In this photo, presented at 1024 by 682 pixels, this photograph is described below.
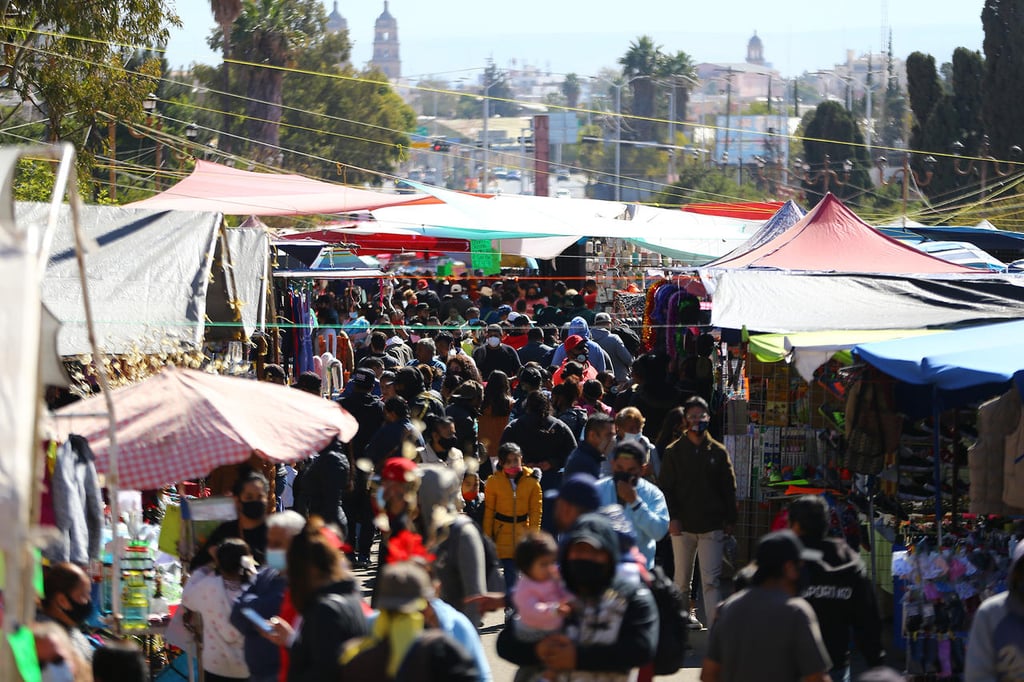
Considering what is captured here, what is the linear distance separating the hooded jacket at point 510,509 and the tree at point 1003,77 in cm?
4595

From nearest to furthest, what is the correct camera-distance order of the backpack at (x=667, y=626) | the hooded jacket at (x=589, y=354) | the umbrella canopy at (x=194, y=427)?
the backpack at (x=667, y=626)
the umbrella canopy at (x=194, y=427)
the hooded jacket at (x=589, y=354)

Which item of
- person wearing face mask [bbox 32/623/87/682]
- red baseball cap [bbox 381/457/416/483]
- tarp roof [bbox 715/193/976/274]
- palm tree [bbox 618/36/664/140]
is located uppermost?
palm tree [bbox 618/36/664/140]

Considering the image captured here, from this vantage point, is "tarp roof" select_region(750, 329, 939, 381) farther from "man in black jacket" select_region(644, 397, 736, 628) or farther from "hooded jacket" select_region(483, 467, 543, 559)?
"hooded jacket" select_region(483, 467, 543, 559)

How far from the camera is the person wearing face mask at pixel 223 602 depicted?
6.47 m

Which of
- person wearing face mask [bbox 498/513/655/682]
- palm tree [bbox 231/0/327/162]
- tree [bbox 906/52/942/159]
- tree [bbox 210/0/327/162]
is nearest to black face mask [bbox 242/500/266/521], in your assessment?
person wearing face mask [bbox 498/513/655/682]

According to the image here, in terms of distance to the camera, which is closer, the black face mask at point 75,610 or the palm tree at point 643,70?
the black face mask at point 75,610

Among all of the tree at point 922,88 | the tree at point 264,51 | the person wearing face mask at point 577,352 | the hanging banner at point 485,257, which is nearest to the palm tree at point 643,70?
the tree at point 264,51

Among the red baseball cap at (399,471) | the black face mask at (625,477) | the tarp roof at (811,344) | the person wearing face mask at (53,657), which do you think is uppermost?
the tarp roof at (811,344)

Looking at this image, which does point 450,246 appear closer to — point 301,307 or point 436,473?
point 301,307

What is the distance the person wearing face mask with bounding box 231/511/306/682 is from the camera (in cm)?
593

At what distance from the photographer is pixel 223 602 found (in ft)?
21.3

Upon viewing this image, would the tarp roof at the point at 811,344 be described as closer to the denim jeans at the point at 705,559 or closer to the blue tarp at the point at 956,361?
the blue tarp at the point at 956,361

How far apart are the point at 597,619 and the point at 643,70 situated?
458ft

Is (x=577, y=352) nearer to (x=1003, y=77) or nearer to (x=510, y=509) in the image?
(x=510, y=509)
